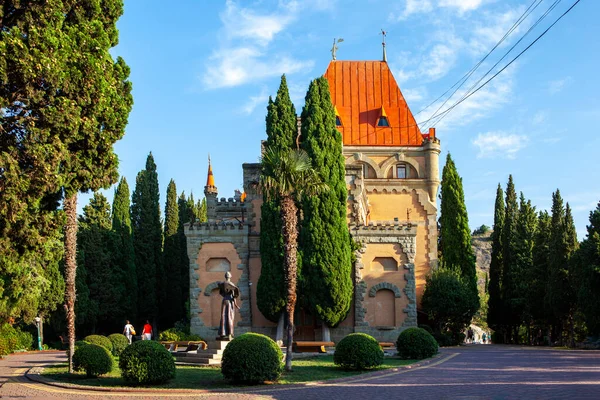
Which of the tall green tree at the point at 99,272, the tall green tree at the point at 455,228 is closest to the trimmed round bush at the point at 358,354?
the tall green tree at the point at 455,228

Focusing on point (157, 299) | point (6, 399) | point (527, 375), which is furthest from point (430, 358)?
point (157, 299)

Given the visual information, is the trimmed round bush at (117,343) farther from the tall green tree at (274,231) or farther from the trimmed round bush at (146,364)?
the trimmed round bush at (146,364)

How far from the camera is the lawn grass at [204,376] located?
17312mm

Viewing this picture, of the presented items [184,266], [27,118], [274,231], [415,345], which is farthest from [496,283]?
[27,118]

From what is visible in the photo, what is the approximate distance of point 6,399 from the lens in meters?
15.0

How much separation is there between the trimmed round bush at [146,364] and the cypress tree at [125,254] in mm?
29187

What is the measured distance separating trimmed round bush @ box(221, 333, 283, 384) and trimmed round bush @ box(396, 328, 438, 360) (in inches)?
349

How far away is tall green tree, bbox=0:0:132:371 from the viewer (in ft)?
47.1

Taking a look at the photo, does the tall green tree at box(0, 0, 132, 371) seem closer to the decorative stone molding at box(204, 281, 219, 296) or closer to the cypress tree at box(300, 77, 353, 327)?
the cypress tree at box(300, 77, 353, 327)

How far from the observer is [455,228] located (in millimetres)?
47188

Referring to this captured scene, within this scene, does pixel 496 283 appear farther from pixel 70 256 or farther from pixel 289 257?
pixel 70 256

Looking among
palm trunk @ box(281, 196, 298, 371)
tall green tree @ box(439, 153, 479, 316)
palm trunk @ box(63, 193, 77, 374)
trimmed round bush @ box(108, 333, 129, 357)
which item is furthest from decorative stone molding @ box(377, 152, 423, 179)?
palm trunk @ box(63, 193, 77, 374)

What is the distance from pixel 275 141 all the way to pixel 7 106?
20669mm

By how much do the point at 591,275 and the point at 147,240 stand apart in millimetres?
30646
